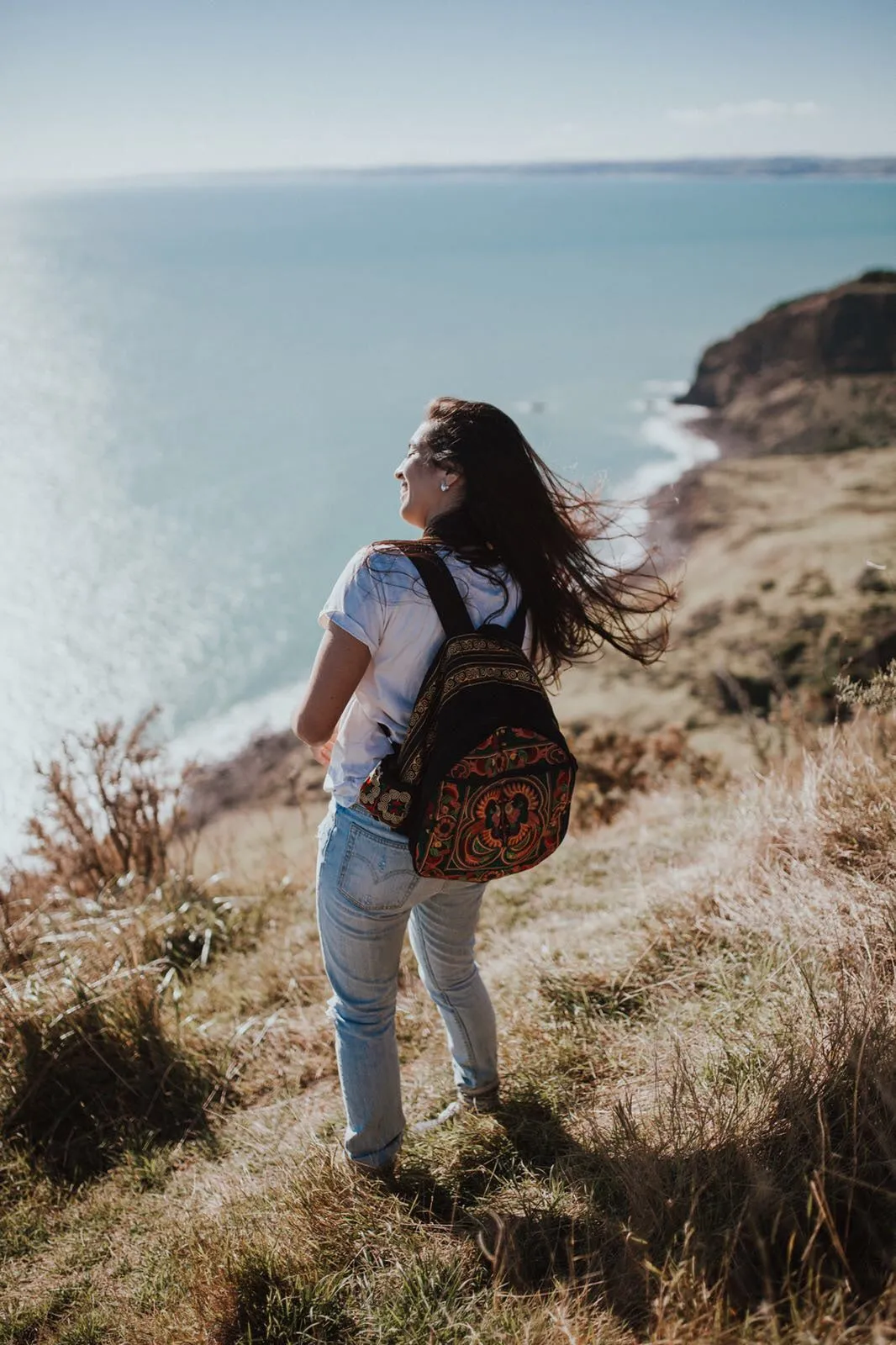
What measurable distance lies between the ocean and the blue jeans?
1.21 metres

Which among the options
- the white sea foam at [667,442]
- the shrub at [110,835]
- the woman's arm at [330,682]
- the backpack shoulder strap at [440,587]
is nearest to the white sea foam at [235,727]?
the shrub at [110,835]

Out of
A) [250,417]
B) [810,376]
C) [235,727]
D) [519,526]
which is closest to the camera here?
Result: [519,526]

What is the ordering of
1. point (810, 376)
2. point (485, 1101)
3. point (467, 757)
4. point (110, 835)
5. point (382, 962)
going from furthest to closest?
point (810, 376), point (110, 835), point (485, 1101), point (382, 962), point (467, 757)

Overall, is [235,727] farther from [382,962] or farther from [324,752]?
[382,962]

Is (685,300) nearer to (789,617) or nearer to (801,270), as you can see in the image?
(801,270)

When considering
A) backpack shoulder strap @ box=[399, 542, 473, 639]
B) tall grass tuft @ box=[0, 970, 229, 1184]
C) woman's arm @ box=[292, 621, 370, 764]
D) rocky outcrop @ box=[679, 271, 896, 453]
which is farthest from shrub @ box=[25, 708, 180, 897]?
rocky outcrop @ box=[679, 271, 896, 453]

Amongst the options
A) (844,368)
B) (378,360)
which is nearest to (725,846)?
(844,368)

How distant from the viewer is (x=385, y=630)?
185 centimetres

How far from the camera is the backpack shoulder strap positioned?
182cm

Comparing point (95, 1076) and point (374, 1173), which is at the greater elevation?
point (374, 1173)

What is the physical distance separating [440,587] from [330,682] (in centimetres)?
30

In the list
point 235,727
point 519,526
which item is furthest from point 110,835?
point 235,727

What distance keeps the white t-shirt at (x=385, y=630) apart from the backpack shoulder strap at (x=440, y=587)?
1 cm

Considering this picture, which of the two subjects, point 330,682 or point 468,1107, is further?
point 468,1107
